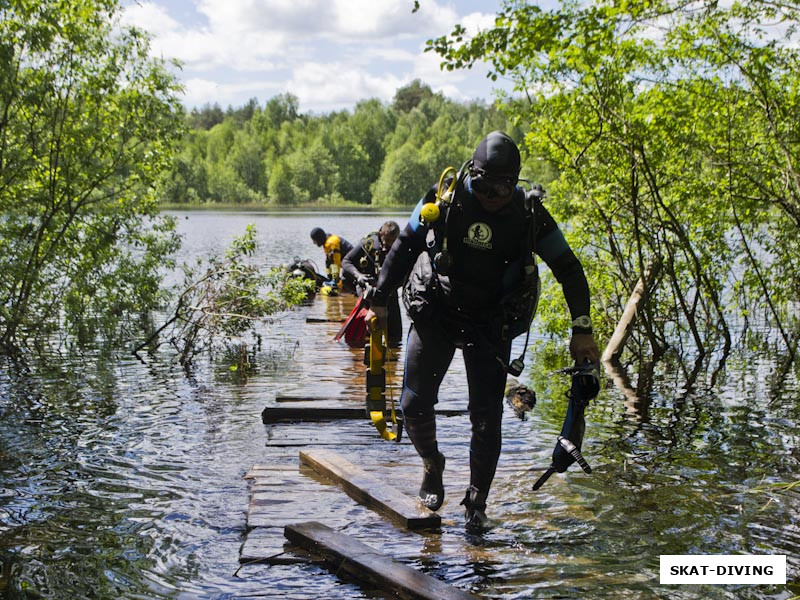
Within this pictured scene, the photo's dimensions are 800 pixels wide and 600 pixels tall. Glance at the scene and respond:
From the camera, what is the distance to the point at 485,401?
517cm

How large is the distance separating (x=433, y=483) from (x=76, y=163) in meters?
9.10

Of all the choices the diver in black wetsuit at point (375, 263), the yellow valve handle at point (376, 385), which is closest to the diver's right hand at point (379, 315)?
the yellow valve handle at point (376, 385)

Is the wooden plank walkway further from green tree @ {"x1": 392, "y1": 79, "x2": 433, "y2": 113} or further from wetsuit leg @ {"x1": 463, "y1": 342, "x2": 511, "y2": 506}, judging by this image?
green tree @ {"x1": 392, "y1": 79, "x2": 433, "y2": 113}

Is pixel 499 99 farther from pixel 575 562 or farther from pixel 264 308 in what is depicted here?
pixel 575 562

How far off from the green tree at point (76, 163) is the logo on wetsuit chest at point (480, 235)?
6908 millimetres

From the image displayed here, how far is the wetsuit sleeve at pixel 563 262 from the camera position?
509cm

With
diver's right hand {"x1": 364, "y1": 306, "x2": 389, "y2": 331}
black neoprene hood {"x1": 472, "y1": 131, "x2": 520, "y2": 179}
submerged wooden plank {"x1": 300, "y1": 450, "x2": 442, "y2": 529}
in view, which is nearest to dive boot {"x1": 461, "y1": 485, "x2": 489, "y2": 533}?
submerged wooden plank {"x1": 300, "y1": 450, "x2": 442, "y2": 529}

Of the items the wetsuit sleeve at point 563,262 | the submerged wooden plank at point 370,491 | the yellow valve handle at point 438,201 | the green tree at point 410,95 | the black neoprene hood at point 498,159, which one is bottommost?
the submerged wooden plank at point 370,491

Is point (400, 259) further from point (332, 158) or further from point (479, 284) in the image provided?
point (332, 158)

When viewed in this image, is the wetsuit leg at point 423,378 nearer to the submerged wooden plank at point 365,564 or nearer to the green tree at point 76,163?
the submerged wooden plank at point 365,564

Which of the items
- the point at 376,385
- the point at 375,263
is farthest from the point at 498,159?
the point at 375,263

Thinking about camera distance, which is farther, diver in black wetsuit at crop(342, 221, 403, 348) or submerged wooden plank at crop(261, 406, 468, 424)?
diver in black wetsuit at crop(342, 221, 403, 348)

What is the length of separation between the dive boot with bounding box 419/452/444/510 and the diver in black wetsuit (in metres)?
5.15

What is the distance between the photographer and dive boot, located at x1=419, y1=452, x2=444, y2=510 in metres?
5.39
